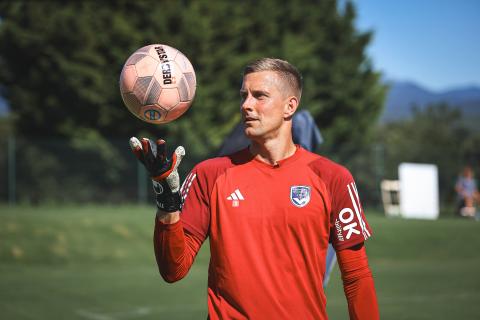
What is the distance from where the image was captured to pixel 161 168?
3.99 metres

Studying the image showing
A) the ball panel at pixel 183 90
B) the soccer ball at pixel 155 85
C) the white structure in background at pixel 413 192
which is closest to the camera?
the soccer ball at pixel 155 85

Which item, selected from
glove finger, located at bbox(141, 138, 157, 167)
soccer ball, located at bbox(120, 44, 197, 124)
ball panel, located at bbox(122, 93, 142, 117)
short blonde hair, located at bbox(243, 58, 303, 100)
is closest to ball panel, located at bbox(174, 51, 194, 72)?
soccer ball, located at bbox(120, 44, 197, 124)

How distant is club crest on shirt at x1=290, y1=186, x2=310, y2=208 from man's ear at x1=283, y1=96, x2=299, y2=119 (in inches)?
16.4

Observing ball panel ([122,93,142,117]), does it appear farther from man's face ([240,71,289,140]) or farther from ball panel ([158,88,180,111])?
man's face ([240,71,289,140])

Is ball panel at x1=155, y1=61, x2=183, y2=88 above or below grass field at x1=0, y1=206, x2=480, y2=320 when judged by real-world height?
above

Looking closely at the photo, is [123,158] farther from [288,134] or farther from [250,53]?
[288,134]

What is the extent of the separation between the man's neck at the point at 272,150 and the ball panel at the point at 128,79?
766 mm

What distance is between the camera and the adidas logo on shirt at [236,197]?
4.42m

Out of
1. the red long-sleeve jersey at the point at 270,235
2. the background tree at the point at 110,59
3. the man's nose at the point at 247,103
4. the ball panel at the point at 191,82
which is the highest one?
the background tree at the point at 110,59

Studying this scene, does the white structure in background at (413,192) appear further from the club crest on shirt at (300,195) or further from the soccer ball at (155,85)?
the club crest on shirt at (300,195)

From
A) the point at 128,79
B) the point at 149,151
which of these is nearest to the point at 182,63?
the point at 128,79

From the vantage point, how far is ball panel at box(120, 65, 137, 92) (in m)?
4.68

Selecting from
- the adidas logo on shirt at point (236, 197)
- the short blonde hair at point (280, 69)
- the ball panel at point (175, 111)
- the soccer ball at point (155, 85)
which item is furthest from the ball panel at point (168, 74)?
the adidas logo on shirt at point (236, 197)

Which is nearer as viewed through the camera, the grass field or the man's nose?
the man's nose
